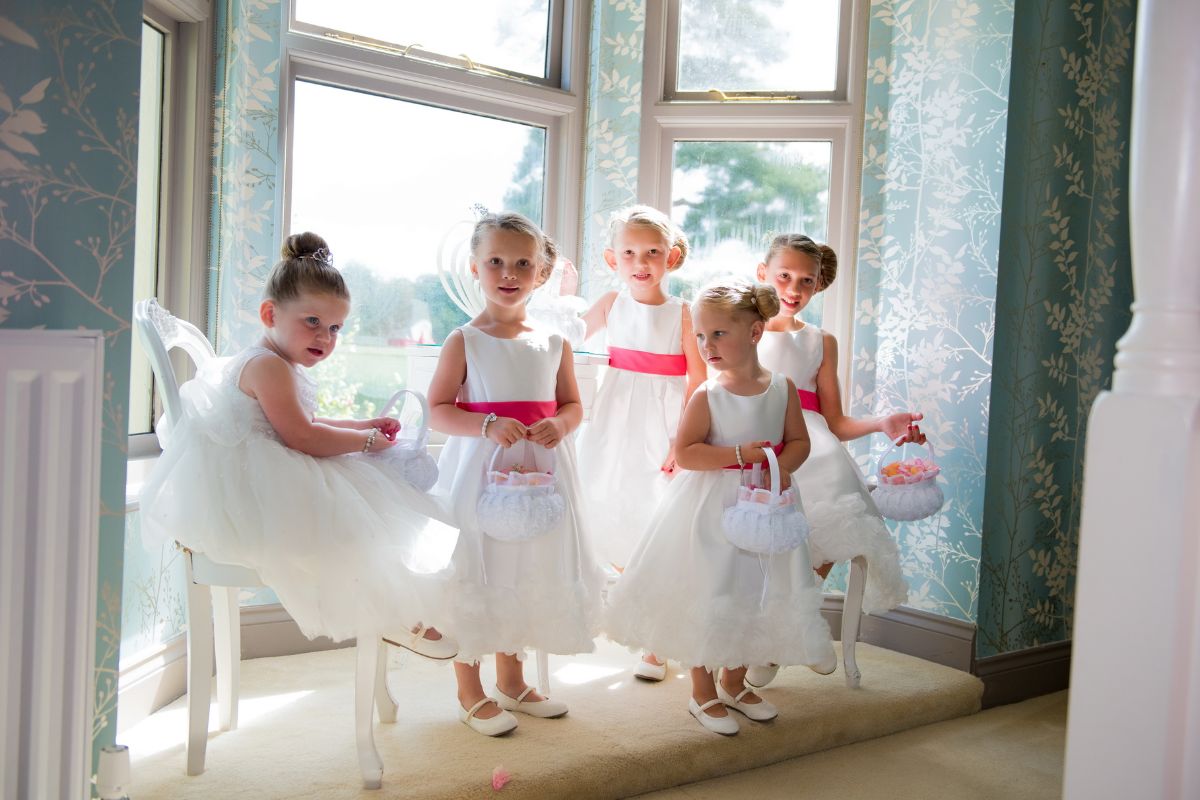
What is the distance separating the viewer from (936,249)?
338cm

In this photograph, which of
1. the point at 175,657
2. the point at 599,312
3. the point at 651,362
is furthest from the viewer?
the point at 599,312

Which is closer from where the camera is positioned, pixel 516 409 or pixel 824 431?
pixel 516 409

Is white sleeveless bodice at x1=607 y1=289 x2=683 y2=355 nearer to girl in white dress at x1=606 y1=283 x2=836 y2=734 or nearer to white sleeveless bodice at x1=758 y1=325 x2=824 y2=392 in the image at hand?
white sleeveless bodice at x1=758 y1=325 x2=824 y2=392

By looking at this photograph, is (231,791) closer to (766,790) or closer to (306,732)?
(306,732)

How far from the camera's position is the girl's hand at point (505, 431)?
243 cm

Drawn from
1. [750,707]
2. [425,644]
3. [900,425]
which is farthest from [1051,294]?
[425,644]

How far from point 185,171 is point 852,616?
227 cm

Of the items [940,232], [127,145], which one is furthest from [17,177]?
[940,232]

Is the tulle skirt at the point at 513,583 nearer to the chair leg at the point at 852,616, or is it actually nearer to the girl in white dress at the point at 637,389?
the girl in white dress at the point at 637,389

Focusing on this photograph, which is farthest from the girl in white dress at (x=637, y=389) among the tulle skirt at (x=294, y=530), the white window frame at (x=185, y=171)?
the white window frame at (x=185, y=171)

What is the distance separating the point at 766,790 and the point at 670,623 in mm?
456

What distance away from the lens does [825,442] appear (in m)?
3.09

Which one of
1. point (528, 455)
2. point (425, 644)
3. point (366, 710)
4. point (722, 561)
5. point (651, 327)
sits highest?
point (651, 327)

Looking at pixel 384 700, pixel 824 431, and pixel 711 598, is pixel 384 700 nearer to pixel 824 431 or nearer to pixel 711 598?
pixel 711 598
